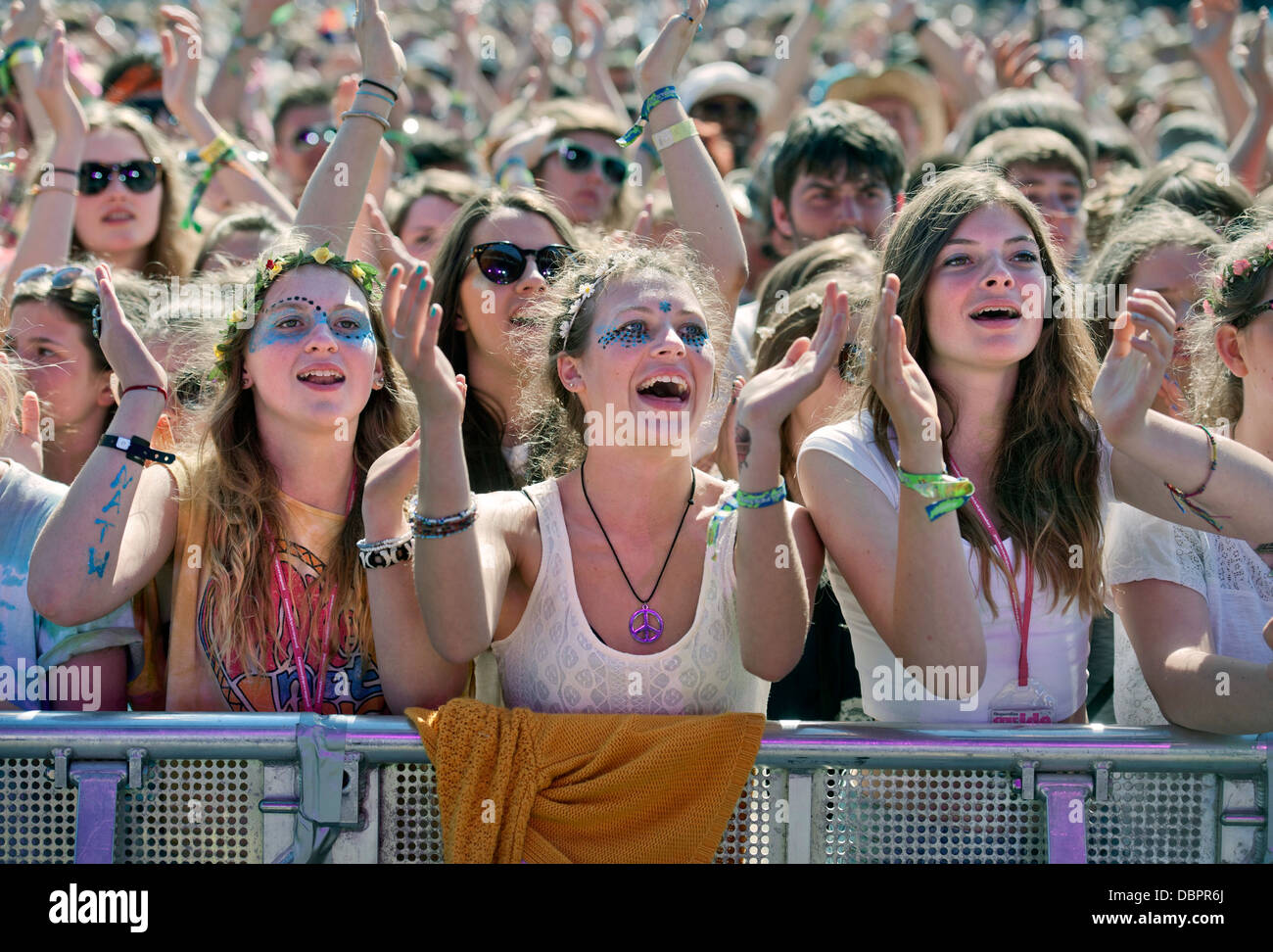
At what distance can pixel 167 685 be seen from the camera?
9.63 feet

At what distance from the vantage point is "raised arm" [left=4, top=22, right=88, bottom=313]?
432cm

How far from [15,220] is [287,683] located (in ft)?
10.6

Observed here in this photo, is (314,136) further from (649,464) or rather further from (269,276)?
(649,464)

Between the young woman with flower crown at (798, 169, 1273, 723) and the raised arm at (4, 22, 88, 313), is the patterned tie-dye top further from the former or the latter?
the raised arm at (4, 22, 88, 313)

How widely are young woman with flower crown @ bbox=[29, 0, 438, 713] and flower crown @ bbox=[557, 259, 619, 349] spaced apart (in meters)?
0.47

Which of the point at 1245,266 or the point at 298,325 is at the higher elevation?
the point at 1245,266

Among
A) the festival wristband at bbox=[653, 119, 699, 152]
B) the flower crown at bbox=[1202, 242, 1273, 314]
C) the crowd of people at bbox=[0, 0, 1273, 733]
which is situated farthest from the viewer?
the festival wristband at bbox=[653, 119, 699, 152]

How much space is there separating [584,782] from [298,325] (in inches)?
53.3

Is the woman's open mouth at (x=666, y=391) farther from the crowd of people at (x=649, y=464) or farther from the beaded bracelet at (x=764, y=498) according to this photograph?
the beaded bracelet at (x=764, y=498)

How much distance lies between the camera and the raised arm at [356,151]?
3559 mm

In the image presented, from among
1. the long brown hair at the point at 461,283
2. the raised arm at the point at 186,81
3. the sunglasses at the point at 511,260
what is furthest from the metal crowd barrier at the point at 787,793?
the raised arm at the point at 186,81

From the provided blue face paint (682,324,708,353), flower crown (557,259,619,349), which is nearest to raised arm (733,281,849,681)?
blue face paint (682,324,708,353)

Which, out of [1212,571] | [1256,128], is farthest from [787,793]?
[1256,128]

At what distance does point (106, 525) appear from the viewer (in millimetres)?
2742
